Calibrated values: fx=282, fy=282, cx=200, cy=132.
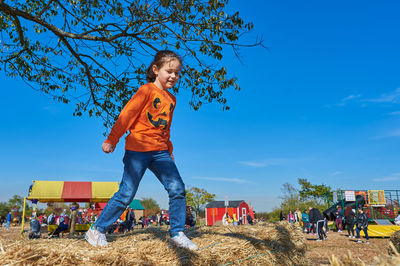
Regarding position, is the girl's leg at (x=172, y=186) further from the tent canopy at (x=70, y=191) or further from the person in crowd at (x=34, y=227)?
the tent canopy at (x=70, y=191)

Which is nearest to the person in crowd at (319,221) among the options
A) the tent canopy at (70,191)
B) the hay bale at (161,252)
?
the tent canopy at (70,191)

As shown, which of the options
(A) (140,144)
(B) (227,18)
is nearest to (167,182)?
(A) (140,144)

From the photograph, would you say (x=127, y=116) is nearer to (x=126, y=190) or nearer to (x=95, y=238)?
(x=126, y=190)

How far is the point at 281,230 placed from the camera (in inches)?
151

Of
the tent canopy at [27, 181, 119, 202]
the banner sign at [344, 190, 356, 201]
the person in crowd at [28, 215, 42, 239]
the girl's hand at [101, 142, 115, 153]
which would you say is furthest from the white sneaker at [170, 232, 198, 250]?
the banner sign at [344, 190, 356, 201]

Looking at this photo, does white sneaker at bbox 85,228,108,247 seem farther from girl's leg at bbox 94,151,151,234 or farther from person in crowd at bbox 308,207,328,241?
person in crowd at bbox 308,207,328,241

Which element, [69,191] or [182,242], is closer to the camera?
[182,242]

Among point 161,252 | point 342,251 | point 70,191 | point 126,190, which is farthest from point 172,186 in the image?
point 70,191

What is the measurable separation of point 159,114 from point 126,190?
0.88 m

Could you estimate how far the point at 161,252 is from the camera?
2.36 metres

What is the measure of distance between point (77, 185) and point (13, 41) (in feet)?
31.9

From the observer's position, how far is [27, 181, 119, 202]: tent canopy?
14.2 meters

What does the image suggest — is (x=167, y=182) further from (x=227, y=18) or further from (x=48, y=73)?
(x=48, y=73)

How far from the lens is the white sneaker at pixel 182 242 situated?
101 inches
